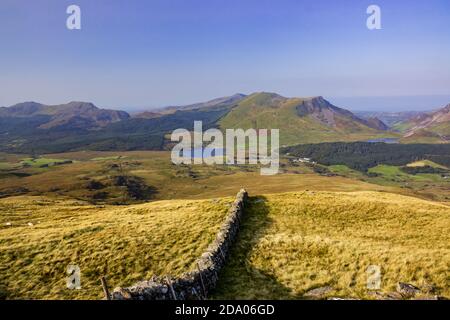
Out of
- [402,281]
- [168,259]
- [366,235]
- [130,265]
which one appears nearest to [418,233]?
[366,235]

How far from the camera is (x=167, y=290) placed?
1895cm

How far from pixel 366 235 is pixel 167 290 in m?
22.5

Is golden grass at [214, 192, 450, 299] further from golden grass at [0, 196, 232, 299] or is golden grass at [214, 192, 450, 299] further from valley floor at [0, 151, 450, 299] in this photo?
golden grass at [0, 196, 232, 299]

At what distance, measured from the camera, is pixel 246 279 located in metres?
24.4

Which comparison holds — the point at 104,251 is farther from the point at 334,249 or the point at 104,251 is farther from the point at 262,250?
the point at 334,249

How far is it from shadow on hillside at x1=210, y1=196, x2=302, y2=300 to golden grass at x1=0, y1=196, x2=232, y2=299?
131 inches

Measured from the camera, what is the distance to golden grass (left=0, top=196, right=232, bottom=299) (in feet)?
88.4

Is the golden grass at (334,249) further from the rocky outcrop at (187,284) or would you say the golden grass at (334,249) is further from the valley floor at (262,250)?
the rocky outcrop at (187,284)

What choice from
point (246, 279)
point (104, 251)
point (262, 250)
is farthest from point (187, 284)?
Result: point (104, 251)

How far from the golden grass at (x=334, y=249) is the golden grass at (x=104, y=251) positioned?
4.73m

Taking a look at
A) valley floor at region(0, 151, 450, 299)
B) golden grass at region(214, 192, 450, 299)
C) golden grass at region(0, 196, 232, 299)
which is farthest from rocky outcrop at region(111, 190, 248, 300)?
golden grass at region(0, 196, 232, 299)

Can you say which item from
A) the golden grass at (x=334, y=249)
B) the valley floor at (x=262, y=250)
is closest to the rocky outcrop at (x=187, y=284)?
the golden grass at (x=334, y=249)

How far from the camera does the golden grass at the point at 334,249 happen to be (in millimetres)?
23297
